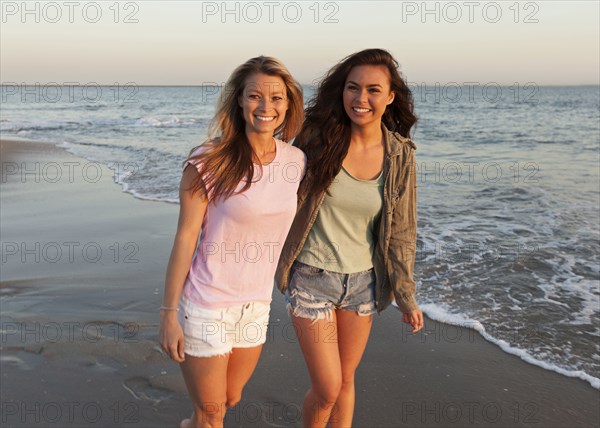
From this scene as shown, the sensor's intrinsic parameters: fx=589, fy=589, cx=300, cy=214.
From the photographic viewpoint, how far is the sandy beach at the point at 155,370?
11.5 ft

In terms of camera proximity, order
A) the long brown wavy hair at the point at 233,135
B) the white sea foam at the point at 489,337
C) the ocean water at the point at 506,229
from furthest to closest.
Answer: the ocean water at the point at 506,229, the white sea foam at the point at 489,337, the long brown wavy hair at the point at 233,135

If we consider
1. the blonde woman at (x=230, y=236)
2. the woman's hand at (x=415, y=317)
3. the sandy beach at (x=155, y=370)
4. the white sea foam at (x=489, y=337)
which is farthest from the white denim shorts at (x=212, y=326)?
the white sea foam at (x=489, y=337)

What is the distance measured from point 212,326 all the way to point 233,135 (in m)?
0.81

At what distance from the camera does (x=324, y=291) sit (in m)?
2.83

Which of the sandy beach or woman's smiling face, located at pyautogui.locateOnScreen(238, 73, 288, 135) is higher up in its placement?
woman's smiling face, located at pyautogui.locateOnScreen(238, 73, 288, 135)

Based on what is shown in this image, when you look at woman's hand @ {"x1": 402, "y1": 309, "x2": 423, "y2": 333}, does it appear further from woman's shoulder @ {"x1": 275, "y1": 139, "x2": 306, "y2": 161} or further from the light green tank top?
woman's shoulder @ {"x1": 275, "y1": 139, "x2": 306, "y2": 161}

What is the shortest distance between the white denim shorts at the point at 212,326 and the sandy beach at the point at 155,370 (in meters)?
1.17

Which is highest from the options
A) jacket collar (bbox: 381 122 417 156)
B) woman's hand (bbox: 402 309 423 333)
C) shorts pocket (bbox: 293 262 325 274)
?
jacket collar (bbox: 381 122 417 156)

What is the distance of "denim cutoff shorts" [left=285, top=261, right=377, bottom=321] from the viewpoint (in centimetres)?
283

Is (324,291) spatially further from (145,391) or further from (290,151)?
(145,391)

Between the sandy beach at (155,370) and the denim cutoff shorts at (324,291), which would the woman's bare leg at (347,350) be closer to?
the denim cutoff shorts at (324,291)

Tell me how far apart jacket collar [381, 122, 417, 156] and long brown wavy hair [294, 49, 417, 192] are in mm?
175

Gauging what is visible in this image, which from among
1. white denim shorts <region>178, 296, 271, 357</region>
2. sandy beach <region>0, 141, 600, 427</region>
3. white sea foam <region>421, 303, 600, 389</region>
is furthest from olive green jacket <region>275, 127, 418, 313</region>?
white sea foam <region>421, 303, 600, 389</region>

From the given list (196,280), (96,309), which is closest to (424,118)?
(96,309)
